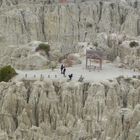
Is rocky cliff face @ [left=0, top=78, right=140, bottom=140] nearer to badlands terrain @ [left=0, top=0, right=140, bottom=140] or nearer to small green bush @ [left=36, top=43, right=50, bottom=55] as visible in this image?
badlands terrain @ [left=0, top=0, right=140, bottom=140]

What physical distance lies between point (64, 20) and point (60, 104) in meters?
41.4

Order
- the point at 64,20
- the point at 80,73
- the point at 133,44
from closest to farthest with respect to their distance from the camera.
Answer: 1. the point at 80,73
2. the point at 133,44
3. the point at 64,20

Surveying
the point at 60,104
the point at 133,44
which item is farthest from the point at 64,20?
the point at 60,104

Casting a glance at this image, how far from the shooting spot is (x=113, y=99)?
165 ft

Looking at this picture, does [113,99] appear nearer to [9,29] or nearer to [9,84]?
[9,84]

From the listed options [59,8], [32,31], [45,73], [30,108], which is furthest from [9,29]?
[30,108]

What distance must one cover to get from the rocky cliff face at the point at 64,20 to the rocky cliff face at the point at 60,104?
32100 millimetres

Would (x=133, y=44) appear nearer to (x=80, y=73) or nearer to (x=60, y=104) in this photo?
(x=80, y=73)

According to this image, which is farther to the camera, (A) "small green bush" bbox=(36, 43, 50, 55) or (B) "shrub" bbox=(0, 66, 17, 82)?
(A) "small green bush" bbox=(36, 43, 50, 55)

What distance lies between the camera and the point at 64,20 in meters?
90.5

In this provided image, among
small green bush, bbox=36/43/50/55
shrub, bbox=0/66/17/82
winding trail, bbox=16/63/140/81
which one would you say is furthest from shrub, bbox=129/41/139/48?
shrub, bbox=0/66/17/82

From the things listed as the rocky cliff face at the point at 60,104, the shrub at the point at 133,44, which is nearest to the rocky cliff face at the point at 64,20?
the shrub at the point at 133,44

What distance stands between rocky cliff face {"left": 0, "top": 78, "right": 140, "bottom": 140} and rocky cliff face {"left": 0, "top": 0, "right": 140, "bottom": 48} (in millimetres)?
32100

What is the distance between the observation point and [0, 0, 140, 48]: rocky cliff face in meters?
86.1
